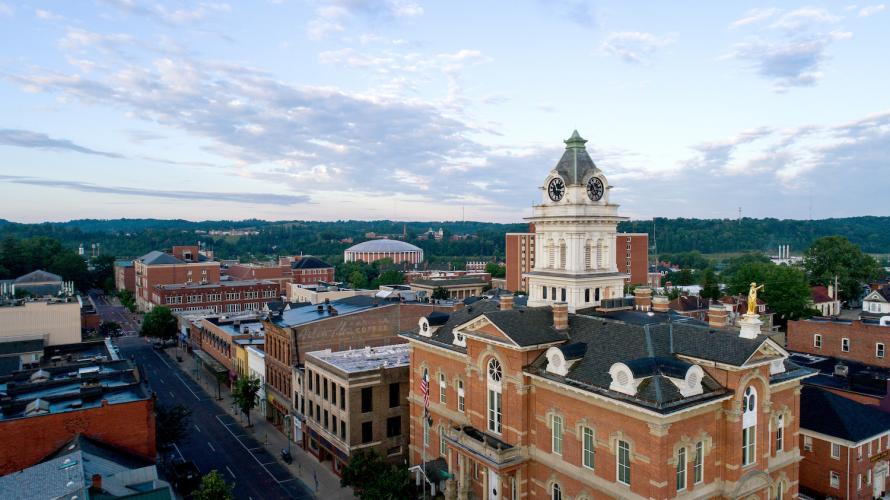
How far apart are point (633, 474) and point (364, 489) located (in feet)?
62.3

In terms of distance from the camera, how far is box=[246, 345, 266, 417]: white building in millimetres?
70688

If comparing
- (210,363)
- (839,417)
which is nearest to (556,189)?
(839,417)

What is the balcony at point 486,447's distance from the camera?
38.0m

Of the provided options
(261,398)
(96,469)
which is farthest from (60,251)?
(96,469)

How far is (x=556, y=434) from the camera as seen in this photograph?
122 feet

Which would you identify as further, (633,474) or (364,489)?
(364,489)

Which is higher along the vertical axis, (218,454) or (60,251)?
(60,251)

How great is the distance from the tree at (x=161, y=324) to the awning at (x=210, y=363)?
60.6ft

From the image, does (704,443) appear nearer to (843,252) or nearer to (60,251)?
(843,252)

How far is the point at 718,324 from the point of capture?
3900 cm

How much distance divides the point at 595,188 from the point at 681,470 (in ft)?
79.7

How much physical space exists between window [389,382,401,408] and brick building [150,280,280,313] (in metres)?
94.1

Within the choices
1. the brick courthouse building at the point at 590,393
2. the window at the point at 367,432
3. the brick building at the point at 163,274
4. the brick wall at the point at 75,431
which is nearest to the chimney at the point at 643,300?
the brick courthouse building at the point at 590,393

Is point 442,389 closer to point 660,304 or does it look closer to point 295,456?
point 660,304
